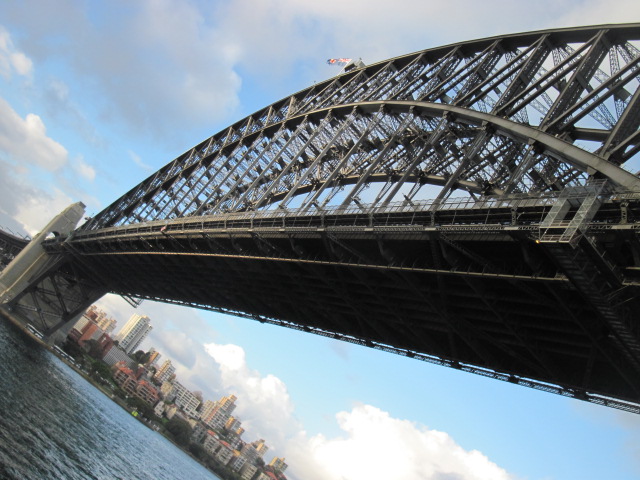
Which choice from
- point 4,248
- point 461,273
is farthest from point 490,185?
point 4,248

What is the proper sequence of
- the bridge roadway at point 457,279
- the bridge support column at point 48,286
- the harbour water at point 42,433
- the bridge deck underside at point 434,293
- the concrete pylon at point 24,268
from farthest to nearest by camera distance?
the bridge support column at point 48,286, the concrete pylon at point 24,268, the harbour water at point 42,433, the bridge deck underside at point 434,293, the bridge roadway at point 457,279

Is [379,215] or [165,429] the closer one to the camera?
[379,215]

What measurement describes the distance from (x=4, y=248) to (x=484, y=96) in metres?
106

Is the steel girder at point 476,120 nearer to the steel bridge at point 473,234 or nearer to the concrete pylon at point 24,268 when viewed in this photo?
the steel bridge at point 473,234

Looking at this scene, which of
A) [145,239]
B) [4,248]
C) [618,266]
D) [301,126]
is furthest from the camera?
[4,248]

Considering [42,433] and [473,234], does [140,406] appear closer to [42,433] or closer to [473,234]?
[42,433]

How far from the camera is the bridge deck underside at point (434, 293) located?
2353 cm

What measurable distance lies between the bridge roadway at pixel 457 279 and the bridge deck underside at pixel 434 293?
9cm

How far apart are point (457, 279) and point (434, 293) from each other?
283 cm

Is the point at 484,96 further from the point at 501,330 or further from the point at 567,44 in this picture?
the point at 501,330

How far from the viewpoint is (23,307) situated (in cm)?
8688

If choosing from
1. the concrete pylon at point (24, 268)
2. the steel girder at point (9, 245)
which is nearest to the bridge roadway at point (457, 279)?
the concrete pylon at point (24, 268)

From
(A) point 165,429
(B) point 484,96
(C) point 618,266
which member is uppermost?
(B) point 484,96

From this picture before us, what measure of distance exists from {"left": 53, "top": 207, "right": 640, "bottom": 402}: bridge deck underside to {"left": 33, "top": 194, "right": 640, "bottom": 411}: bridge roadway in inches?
3.5
